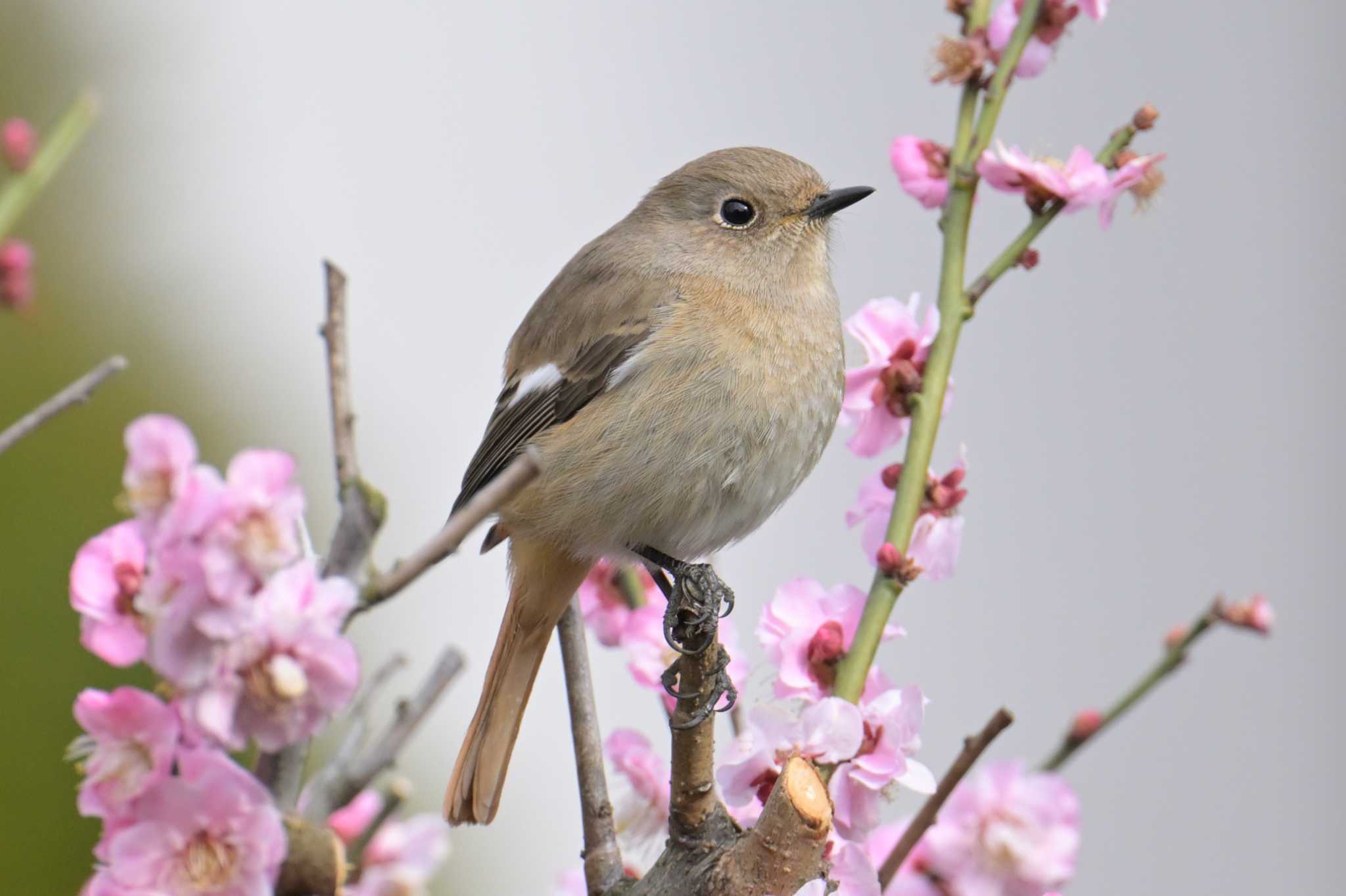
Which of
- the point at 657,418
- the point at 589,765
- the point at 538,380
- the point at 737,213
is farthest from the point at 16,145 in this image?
the point at 737,213

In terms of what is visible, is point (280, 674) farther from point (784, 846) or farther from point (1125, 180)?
point (1125, 180)

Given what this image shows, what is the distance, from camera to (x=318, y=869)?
1.31m

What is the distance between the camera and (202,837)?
132 cm

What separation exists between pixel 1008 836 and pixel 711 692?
46 centimetres

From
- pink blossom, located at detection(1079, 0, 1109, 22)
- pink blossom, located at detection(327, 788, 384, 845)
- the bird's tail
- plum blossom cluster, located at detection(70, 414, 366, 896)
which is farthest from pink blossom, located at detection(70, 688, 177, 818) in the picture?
pink blossom, located at detection(1079, 0, 1109, 22)

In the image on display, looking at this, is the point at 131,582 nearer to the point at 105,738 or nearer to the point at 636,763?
the point at 105,738

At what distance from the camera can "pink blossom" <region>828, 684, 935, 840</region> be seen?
1.85m

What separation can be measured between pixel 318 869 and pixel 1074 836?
3.61ft

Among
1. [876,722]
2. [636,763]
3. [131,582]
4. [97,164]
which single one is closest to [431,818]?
[636,763]

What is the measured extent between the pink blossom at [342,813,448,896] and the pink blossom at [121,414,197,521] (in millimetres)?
775

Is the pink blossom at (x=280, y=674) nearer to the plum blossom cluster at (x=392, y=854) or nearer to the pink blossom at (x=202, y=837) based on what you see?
the pink blossom at (x=202, y=837)

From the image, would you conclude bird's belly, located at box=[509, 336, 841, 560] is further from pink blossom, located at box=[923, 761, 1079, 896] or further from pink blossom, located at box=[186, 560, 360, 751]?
pink blossom, located at box=[186, 560, 360, 751]

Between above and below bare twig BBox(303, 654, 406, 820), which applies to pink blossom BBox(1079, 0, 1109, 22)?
above

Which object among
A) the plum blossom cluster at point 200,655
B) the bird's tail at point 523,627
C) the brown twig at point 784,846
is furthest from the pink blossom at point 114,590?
the bird's tail at point 523,627
